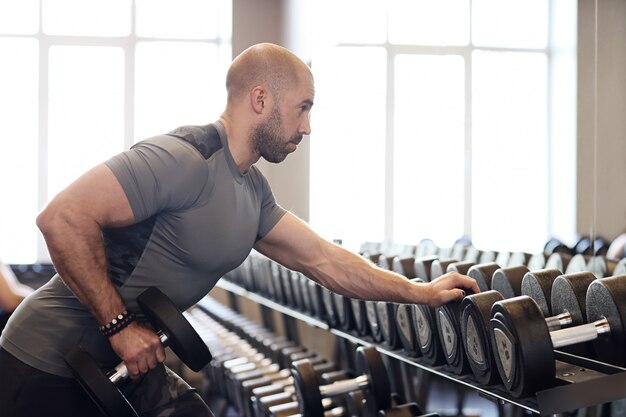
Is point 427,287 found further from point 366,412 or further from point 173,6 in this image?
point 173,6

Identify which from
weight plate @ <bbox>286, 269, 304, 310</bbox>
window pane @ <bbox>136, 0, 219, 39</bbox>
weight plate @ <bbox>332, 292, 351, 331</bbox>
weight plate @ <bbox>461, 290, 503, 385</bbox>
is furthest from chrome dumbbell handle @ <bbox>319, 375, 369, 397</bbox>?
window pane @ <bbox>136, 0, 219, 39</bbox>

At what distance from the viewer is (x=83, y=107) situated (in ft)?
23.0

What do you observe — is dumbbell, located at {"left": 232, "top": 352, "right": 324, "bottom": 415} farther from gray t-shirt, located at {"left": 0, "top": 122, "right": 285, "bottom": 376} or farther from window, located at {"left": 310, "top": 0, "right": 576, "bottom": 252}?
gray t-shirt, located at {"left": 0, "top": 122, "right": 285, "bottom": 376}

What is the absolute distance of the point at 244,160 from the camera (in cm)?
169

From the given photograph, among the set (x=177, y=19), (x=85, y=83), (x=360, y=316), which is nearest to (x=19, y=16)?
(x=85, y=83)

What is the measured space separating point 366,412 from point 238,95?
1.24m

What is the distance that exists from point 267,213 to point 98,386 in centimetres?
61

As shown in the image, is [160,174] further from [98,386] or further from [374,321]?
[374,321]

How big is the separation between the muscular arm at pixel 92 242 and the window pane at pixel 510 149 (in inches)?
76.6

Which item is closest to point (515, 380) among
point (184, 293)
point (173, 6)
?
point (184, 293)

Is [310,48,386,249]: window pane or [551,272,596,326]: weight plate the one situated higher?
[310,48,386,249]: window pane

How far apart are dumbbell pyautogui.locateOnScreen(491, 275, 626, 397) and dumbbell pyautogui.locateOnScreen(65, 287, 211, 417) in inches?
24.7

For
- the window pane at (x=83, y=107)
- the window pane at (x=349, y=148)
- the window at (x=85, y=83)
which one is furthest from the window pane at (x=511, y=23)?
the window pane at (x=83, y=107)

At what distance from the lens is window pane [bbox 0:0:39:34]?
272 inches
